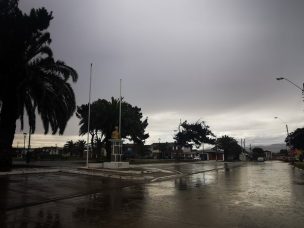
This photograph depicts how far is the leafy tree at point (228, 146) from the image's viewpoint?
123250 millimetres

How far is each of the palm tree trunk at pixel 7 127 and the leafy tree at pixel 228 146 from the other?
4094 inches

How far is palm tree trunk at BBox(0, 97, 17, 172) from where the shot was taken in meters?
23.6

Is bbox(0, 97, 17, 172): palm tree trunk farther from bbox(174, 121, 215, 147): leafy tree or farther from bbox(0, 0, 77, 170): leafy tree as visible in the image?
bbox(174, 121, 215, 147): leafy tree

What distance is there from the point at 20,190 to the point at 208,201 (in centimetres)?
736

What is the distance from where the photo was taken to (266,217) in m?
9.19

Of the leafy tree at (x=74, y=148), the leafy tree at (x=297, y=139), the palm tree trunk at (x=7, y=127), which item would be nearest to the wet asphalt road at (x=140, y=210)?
the palm tree trunk at (x=7, y=127)

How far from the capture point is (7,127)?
23891 mm

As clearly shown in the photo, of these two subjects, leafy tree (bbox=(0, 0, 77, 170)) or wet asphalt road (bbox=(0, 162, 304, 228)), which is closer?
wet asphalt road (bbox=(0, 162, 304, 228))

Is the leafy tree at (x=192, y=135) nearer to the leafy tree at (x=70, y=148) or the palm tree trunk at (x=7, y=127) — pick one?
the leafy tree at (x=70, y=148)

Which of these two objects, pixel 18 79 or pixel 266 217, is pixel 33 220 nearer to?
pixel 266 217

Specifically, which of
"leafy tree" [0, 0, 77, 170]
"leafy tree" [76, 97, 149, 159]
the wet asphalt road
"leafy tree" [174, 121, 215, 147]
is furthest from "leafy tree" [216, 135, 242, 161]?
the wet asphalt road

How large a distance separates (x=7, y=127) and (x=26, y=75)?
3814 millimetres

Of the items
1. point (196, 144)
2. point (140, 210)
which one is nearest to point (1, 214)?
point (140, 210)

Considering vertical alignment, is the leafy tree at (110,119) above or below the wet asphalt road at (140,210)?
above
